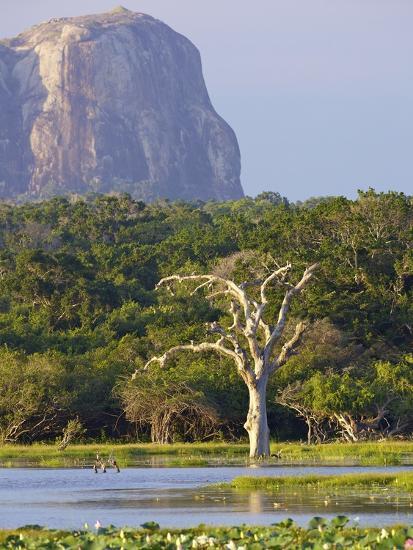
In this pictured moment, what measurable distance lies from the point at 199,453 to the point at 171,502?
20.8 m

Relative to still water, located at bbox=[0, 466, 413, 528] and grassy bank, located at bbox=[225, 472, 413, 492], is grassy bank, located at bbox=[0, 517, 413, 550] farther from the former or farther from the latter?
grassy bank, located at bbox=[225, 472, 413, 492]

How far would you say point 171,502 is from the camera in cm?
2997

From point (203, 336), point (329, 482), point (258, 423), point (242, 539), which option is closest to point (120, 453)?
point (258, 423)

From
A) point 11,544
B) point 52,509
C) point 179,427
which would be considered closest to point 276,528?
point 11,544

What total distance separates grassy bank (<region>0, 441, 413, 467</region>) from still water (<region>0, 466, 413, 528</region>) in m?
5.07

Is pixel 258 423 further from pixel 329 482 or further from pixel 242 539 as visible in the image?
pixel 242 539

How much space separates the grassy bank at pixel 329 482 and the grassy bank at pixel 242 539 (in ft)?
36.3

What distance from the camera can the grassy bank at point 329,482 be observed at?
108 feet

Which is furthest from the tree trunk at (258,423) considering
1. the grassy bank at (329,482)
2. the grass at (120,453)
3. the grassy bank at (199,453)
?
the grassy bank at (329,482)

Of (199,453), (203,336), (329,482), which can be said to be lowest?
(329,482)

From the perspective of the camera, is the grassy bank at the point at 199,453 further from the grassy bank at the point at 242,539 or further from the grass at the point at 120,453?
the grassy bank at the point at 242,539

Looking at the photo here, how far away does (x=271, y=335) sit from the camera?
155 ft

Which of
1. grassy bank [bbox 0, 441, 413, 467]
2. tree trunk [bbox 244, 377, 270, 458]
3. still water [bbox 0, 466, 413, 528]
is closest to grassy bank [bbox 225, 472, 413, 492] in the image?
still water [bbox 0, 466, 413, 528]

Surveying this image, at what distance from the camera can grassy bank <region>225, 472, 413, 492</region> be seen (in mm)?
32906
